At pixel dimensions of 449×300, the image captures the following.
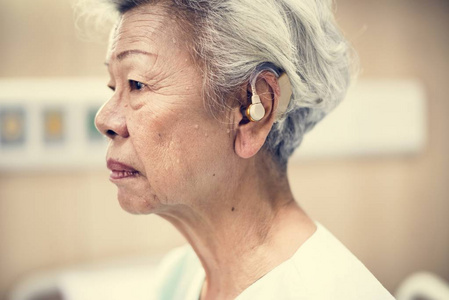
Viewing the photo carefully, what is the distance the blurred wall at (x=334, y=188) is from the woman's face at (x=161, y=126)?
964mm

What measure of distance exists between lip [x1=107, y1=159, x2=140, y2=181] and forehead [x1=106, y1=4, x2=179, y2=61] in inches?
8.0

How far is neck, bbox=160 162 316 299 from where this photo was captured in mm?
960

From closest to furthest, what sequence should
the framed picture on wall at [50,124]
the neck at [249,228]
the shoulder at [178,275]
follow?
the neck at [249,228]
the shoulder at [178,275]
the framed picture on wall at [50,124]

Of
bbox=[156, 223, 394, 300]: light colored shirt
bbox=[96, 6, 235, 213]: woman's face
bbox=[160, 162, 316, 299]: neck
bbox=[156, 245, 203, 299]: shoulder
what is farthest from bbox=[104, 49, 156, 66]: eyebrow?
bbox=[156, 245, 203, 299]: shoulder

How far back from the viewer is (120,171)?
95 cm

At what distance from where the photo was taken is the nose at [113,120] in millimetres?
925

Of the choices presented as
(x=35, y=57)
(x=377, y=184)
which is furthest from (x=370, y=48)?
(x=35, y=57)

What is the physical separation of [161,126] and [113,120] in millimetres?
100

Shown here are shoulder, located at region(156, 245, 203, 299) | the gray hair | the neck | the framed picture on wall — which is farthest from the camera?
the framed picture on wall

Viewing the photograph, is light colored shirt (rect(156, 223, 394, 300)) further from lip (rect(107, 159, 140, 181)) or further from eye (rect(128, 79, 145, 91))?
eye (rect(128, 79, 145, 91))

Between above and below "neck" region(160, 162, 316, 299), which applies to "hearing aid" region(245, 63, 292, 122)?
above

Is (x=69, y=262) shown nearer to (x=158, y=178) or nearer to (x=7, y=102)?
(x=7, y=102)

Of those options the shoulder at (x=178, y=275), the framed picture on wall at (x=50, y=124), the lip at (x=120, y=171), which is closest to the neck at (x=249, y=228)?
the lip at (x=120, y=171)

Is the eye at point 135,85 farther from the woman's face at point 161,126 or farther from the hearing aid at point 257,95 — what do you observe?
the hearing aid at point 257,95
